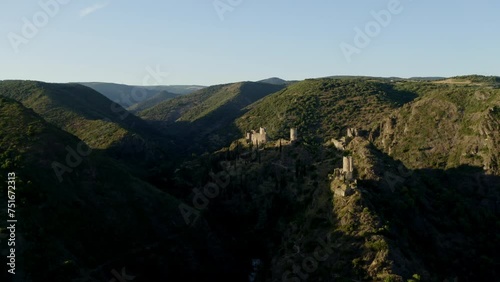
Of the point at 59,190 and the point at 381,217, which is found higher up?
the point at 59,190

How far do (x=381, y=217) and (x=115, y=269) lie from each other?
32772 mm

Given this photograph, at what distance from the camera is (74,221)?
Result: 50.2 meters

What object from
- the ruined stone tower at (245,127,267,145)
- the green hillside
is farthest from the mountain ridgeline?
the ruined stone tower at (245,127,267,145)

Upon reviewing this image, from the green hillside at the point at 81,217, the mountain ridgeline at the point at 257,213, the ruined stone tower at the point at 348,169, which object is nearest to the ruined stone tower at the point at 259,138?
the mountain ridgeline at the point at 257,213

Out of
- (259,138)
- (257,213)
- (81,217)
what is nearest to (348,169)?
(257,213)

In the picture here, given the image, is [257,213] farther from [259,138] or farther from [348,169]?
[259,138]

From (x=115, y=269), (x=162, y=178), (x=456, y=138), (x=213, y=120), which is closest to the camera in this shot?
(x=115, y=269)

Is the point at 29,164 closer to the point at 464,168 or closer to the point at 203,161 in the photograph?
the point at 203,161

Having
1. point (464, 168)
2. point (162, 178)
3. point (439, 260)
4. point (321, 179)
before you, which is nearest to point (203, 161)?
point (162, 178)

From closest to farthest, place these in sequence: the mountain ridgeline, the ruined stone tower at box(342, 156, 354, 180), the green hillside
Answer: the green hillside → the mountain ridgeline → the ruined stone tower at box(342, 156, 354, 180)

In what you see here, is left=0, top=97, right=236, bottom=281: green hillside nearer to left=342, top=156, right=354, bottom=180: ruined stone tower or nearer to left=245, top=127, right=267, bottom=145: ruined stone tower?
left=342, top=156, right=354, bottom=180: ruined stone tower

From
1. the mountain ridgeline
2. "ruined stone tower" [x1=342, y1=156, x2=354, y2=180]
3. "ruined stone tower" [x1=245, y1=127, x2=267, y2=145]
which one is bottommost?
the mountain ridgeline

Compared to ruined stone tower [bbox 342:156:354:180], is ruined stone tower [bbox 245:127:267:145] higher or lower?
higher

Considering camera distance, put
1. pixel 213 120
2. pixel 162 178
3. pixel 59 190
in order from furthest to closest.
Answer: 1. pixel 213 120
2. pixel 162 178
3. pixel 59 190
